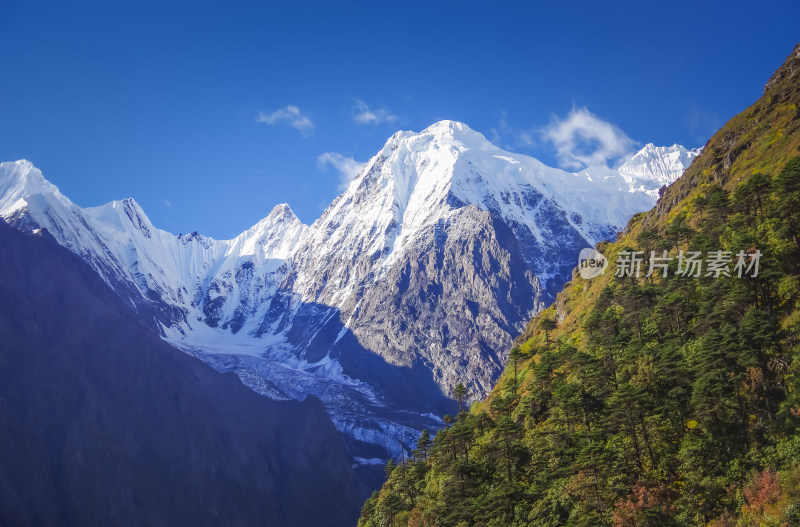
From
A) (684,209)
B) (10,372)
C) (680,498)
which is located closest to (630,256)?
(684,209)

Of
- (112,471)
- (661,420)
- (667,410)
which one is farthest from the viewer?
(112,471)

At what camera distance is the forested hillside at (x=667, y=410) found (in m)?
49.2

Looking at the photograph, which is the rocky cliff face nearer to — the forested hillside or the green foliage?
the forested hillside

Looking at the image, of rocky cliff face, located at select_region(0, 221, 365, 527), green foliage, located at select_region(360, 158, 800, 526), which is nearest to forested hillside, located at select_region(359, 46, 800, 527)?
green foliage, located at select_region(360, 158, 800, 526)

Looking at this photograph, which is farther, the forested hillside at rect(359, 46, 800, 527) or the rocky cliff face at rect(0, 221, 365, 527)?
the rocky cliff face at rect(0, 221, 365, 527)

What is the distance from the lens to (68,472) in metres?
167

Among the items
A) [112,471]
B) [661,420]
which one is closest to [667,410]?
[661,420]

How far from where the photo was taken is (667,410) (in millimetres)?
56219

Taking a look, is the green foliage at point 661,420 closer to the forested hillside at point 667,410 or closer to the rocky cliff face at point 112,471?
the forested hillside at point 667,410

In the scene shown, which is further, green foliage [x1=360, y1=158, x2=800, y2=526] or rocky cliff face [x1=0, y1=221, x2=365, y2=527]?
rocky cliff face [x1=0, y1=221, x2=365, y2=527]

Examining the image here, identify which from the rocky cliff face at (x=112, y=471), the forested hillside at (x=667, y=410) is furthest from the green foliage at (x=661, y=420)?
the rocky cliff face at (x=112, y=471)

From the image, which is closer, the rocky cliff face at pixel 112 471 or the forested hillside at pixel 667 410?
the forested hillside at pixel 667 410

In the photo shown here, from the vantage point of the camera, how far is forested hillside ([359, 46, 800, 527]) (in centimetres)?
4925

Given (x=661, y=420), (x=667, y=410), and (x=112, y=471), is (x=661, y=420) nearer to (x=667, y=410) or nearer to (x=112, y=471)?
(x=667, y=410)
